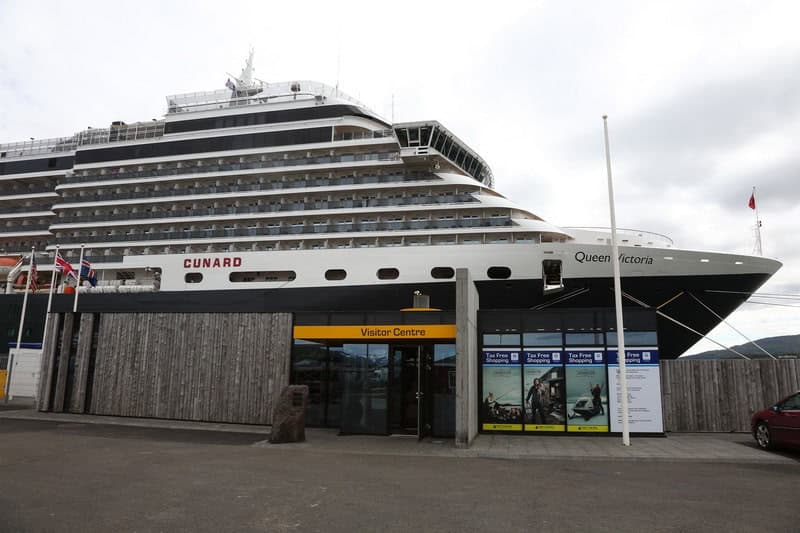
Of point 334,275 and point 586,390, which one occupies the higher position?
point 334,275

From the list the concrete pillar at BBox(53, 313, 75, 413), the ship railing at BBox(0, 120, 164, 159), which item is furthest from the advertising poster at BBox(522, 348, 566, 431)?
the ship railing at BBox(0, 120, 164, 159)

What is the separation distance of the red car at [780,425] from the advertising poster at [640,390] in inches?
84.9

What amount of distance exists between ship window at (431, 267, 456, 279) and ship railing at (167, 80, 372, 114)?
14158 millimetres

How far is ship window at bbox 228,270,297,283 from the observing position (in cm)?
2543

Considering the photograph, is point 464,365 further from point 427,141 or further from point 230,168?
point 230,168

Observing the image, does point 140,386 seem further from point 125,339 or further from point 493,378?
point 493,378

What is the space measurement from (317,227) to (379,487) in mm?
19533

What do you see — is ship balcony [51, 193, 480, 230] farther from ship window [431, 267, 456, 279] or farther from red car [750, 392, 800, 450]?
red car [750, 392, 800, 450]

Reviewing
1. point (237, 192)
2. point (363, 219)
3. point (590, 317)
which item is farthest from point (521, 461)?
point (237, 192)

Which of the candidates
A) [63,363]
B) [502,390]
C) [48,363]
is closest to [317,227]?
[63,363]

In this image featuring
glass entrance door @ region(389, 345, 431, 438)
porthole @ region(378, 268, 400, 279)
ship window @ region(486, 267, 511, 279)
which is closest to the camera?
glass entrance door @ region(389, 345, 431, 438)

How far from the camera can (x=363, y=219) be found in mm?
26047

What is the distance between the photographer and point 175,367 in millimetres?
16609

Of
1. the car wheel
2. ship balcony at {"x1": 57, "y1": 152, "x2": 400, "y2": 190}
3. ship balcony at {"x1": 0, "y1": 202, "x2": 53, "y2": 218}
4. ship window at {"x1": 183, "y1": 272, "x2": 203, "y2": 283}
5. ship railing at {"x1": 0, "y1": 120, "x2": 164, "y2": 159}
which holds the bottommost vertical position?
the car wheel
